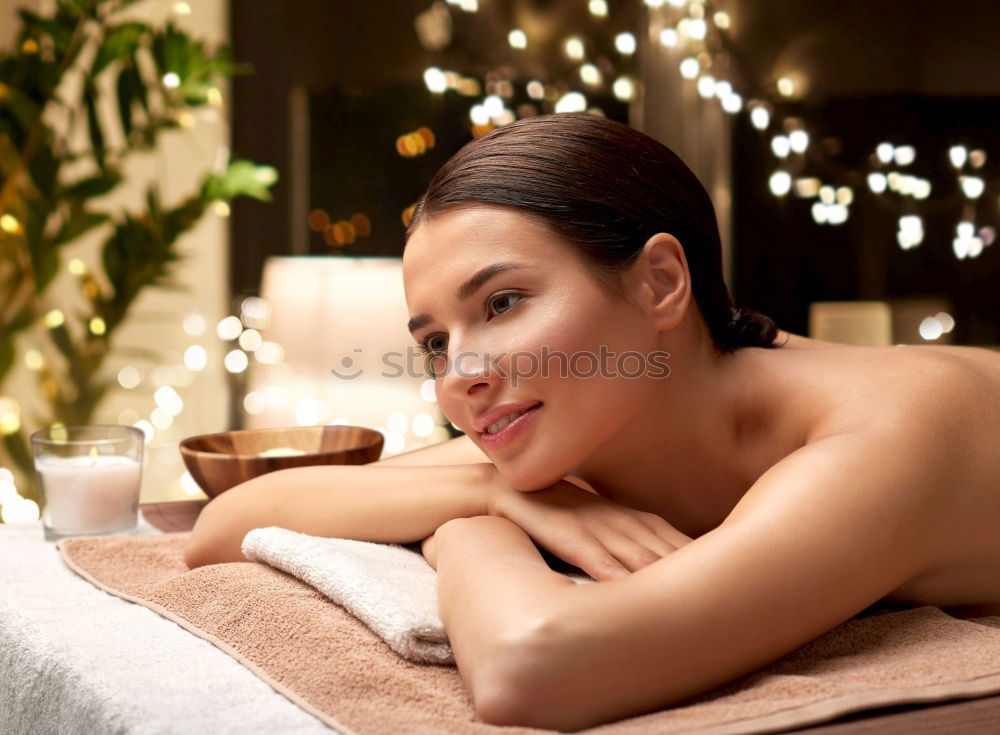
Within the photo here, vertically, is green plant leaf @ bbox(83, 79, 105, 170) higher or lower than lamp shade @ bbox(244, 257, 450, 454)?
higher

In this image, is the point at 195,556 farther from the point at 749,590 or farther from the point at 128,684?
the point at 749,590

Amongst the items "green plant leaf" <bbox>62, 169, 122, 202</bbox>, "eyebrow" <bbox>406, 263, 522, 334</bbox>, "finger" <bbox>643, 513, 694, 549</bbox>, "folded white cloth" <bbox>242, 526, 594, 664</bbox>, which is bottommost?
"folded white cloth" <bbox>242, 526, 594, 664</bbox>

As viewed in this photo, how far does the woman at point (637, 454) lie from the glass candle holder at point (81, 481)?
0.26 meters

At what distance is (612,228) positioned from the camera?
3.36ft

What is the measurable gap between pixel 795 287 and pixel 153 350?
7.23ft

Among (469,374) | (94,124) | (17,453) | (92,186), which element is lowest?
(17,453)

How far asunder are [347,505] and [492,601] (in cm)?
38

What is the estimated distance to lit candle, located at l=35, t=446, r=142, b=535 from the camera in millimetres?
1362

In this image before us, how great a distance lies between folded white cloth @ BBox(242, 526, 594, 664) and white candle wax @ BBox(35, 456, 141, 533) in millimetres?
431

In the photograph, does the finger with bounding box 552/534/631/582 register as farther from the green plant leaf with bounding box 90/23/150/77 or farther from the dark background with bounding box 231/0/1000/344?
the dark background with bounding box 231/0/1000/344

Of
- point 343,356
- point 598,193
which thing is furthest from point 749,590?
point 343,356

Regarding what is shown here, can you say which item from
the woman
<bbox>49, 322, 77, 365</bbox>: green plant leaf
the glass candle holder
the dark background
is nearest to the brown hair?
the woman

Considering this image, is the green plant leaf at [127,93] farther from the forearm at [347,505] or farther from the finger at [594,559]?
the finger at [594,559]

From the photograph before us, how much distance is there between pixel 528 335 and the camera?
0.97m
